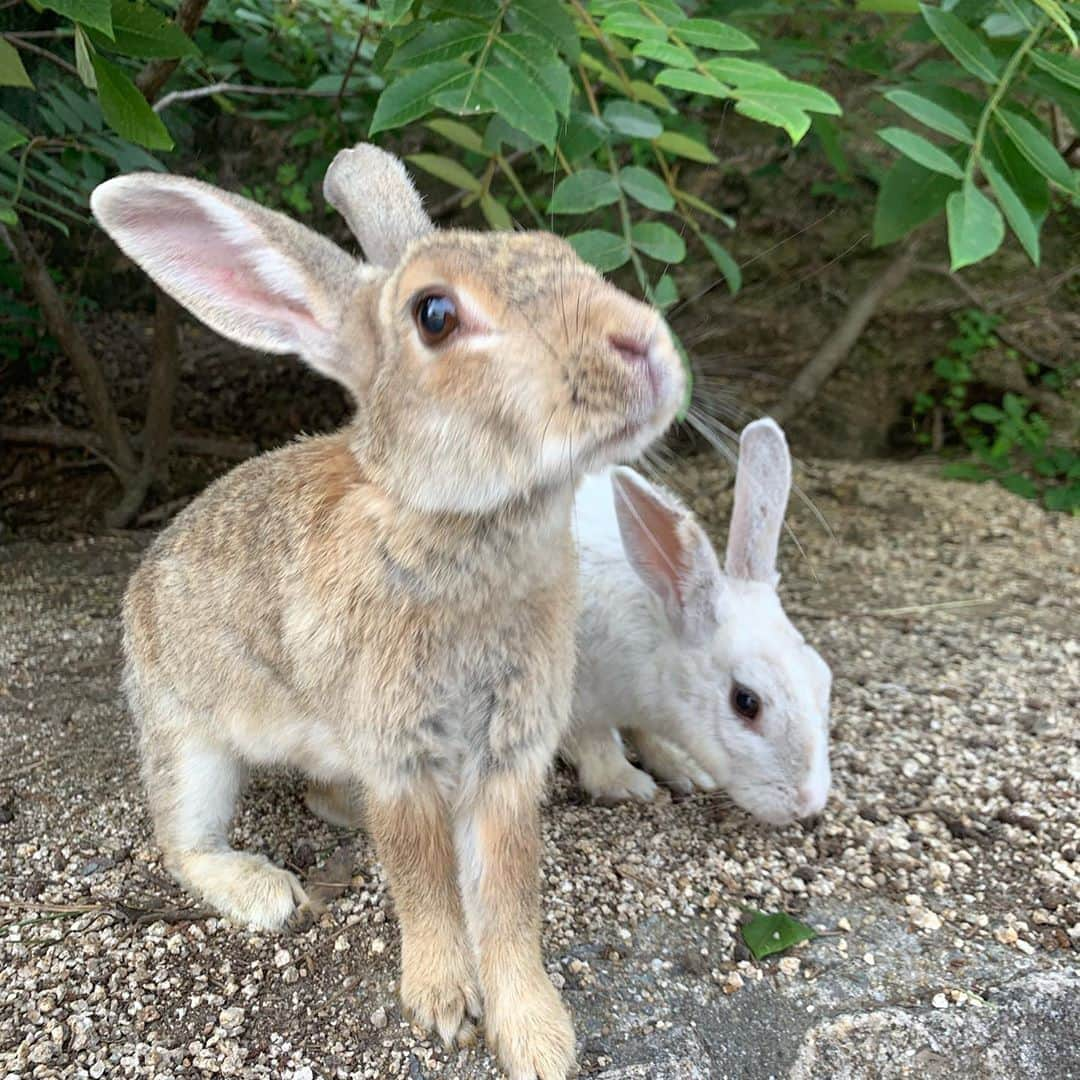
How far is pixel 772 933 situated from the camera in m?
2.55

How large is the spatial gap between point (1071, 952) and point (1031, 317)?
5036mm

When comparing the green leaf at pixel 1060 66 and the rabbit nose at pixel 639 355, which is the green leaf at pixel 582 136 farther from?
the rabbit nose at pixel 639 355

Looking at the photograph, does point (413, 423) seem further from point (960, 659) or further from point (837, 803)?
point (960, 659)

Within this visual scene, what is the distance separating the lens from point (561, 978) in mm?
2398

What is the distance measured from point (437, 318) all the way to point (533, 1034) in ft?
4.71

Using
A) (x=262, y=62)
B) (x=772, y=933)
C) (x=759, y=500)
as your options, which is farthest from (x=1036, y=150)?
(x=262, y=62)

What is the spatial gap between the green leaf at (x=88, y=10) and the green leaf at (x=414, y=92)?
1.84ft

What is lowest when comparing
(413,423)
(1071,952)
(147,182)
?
(1071,952)

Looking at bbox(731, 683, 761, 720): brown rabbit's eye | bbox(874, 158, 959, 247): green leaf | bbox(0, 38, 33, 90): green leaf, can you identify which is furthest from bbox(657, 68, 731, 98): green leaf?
bbox(731, 683, 761, 720): brown rabbit's eye

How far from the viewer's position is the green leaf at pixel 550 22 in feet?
7.94

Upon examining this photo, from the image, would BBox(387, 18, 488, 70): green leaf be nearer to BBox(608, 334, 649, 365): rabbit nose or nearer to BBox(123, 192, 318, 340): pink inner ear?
BBox(123, 192, 318, 340): pink inner ear

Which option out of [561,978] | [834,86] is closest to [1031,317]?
[834,86]

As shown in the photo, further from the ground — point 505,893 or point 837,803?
point 505,893

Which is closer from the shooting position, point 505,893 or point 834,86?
point 505,893
